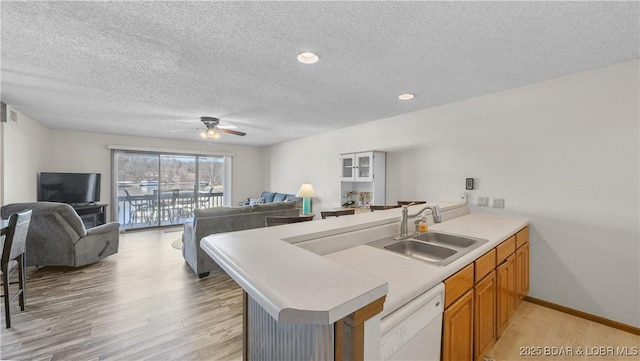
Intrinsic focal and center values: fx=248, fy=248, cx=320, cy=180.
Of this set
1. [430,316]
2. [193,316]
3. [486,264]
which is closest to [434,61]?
[486,264]

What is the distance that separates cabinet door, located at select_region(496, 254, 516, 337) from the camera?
1794 mm

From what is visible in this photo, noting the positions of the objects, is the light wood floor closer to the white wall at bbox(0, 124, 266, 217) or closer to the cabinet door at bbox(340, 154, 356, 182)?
the white wall at bbox(0, 124, 266, 217)

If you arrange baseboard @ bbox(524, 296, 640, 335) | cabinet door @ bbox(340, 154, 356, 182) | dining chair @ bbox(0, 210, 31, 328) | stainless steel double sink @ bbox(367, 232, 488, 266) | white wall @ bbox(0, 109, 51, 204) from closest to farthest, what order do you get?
1. stainless steel double sink @ bbox(367, 232, 488, 266)
2. dining chair @ bbox(0, 210, 31, 328)
3. baseboard @ bbox(524, 296, 640, 335)
4. white wall @ bbox(0, 109, 51, 204)
5. cabinet door @ bbox(340, 154, 356, 182)

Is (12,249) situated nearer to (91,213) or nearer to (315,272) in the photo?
(315,272)

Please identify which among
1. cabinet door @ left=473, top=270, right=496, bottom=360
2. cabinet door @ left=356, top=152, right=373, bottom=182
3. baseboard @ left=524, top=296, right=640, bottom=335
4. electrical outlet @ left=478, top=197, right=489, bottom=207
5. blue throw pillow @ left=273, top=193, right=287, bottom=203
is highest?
cabinet door @ left=356, top=152, right=373, bottom=182

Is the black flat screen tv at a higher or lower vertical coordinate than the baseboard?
higher

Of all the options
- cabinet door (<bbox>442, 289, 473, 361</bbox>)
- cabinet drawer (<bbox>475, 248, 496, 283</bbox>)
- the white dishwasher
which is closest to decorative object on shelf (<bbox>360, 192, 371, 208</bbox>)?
cabinet drawer (<bbox>475, 248, 496, 283</bbox>)

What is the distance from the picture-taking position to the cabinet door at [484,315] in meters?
1.50

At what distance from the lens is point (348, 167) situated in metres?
4.54

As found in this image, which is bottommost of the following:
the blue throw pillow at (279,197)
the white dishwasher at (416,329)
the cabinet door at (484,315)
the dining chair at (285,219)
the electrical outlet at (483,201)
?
the cabinet door at (484,315)

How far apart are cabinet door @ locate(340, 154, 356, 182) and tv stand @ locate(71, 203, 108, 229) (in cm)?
492

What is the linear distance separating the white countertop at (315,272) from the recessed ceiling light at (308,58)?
53.4 inches

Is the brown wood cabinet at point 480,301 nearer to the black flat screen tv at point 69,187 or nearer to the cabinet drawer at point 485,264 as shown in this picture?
the cabinet drawer at point 485,264

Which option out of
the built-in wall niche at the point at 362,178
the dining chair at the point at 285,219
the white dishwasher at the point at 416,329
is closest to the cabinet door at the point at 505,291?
the white dishwasher at the point at 416,329
